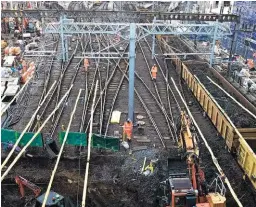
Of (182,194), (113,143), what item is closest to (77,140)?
(113,143)

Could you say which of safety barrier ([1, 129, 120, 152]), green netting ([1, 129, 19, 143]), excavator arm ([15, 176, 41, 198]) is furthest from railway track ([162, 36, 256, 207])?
green netting ([1, 129, 19, 143])

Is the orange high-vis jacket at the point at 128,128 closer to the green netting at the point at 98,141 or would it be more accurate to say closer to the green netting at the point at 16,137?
the green netting at the point at 98,141

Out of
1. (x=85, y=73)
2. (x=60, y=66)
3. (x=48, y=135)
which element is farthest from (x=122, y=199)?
(x=60, y=66)

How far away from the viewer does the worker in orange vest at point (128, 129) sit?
1530 cm

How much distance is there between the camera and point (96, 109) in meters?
18.7

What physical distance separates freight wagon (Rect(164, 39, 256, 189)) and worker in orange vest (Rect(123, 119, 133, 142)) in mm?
4003

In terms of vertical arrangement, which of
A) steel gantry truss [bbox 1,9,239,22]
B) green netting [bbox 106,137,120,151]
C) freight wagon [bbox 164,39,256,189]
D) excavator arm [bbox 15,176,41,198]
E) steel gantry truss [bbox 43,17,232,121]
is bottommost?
excavator arm [bbox 15,176,41,198]

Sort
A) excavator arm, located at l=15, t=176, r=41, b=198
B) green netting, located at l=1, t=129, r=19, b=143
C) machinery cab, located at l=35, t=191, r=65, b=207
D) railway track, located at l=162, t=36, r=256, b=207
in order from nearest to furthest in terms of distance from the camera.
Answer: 1. machinery cab, located at l=35, t=191, r=65, b=207
2. excavator arm, located at l=15, t=176, r=41, b=198
3. railway track, located at l=162, t=36, r=256, b=207
4. green netting, located at l=1, t=129, r=19, b=143

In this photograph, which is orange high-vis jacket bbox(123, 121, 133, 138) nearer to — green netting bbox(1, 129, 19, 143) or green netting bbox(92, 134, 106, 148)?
green netting bbox(92, 134, 106, 148)

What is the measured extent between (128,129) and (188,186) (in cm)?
612

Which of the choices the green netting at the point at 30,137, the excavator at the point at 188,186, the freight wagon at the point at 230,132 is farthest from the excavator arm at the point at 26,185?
the freight wagon at the point at 230,132

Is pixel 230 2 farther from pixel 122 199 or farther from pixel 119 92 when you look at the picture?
pixel 122 199

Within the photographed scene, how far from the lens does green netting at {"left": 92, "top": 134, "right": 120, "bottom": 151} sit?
46.4ft

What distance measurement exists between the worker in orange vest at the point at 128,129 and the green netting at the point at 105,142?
1.31m
